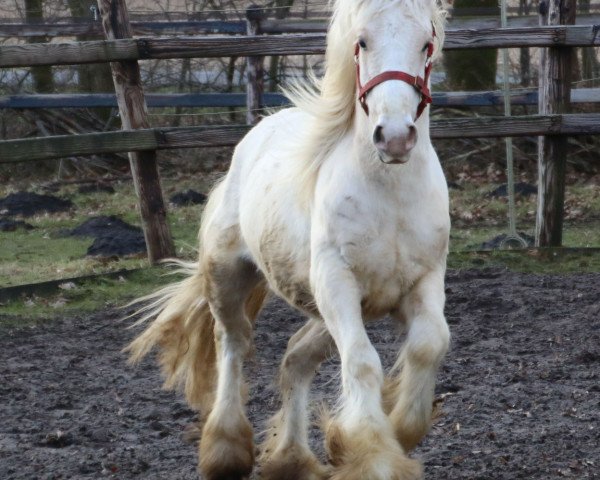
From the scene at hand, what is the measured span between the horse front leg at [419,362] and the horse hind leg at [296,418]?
78 centimetres

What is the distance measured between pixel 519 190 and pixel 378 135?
7810 millimetres

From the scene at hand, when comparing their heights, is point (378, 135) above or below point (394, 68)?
below

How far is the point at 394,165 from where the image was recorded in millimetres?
3490

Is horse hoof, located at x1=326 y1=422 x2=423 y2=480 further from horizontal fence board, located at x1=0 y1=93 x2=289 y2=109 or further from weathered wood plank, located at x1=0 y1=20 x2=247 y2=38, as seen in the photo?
weathered wood plank, located at x1=0 y1=20 x2=247 y2=38

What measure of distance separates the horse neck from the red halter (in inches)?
3.4

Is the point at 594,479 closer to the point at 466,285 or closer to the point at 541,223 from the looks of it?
the point at 466,285

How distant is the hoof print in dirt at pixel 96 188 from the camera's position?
40.5 feet

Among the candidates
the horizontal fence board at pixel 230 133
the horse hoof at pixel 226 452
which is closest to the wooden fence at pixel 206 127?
the horizontal fence board at pixel 230 133

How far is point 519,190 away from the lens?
10.8 meters

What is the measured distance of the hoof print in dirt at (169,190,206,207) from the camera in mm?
11148

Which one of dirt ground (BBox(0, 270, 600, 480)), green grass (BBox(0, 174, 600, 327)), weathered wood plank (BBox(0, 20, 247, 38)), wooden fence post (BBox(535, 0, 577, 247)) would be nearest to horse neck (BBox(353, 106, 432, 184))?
dirt ground (BBox(0, 270, 600, 480))

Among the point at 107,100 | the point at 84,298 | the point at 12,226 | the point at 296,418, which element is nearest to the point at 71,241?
the point at 12,226

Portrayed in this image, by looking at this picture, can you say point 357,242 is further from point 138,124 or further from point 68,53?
point 138,124

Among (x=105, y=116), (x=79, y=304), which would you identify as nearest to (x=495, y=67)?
(x=105, y=116)
